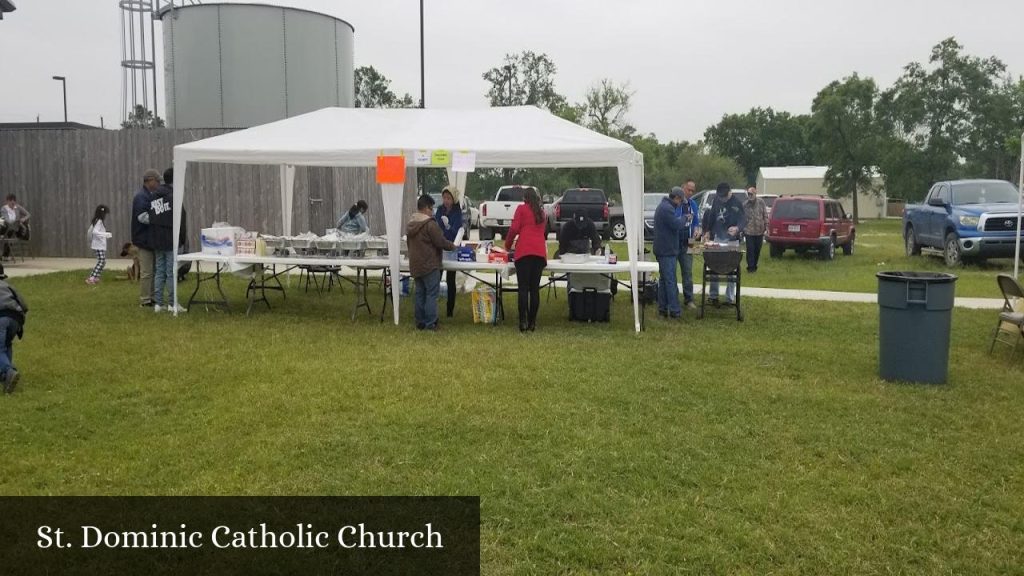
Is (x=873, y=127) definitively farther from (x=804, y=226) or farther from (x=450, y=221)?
(x=450, y=221)

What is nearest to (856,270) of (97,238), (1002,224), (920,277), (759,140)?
(1002,224)

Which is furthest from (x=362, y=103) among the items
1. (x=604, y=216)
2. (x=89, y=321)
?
(x=89, y=321)

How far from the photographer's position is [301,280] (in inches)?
585

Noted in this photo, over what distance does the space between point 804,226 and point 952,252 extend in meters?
3.24

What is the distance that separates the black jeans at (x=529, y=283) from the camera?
9.62m

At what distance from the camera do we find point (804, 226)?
62.6 ft

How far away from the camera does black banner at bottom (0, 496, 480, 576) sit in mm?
3801

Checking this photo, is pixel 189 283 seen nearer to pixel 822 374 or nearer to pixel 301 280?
pixel 301 280

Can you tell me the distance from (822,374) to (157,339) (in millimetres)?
6848

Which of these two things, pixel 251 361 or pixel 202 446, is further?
pixel 251 361

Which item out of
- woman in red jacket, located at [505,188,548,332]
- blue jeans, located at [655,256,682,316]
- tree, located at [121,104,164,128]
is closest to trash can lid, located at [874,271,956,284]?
blue jeans, located at [655,256,682,316]

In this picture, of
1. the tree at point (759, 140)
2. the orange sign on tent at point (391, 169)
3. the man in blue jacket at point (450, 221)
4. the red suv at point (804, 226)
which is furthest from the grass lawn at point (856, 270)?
the tree at point (759, 140)

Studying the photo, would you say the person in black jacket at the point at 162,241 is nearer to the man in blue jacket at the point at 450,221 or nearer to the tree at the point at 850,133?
the man in blue jacket at the point at 450,221

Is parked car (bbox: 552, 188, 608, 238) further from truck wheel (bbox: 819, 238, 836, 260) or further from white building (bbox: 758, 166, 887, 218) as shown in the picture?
white building (bbox: 758, 166, 887, 218)
